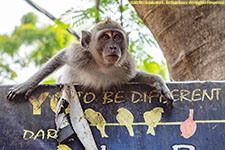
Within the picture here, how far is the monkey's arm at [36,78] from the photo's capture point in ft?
10.1

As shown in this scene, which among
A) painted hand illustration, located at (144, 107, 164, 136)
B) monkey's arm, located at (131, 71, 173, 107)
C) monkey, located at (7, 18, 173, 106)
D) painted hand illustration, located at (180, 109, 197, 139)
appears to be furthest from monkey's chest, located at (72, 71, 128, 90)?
painted hand illustration, located at (180, 109, 197, 139)

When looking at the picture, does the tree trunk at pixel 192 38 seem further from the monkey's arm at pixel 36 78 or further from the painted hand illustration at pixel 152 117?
the monkey's arm at pixel 36 78

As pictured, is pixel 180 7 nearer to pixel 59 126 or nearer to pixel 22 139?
pixel 59 126

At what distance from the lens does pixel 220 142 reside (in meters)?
2.75

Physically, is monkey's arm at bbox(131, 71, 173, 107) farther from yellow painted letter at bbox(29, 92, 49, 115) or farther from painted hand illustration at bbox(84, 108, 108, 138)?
yellow painted letter at bbox(29, 92, 49, 115)

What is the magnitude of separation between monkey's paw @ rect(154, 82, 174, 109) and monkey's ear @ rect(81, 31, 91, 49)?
3.27ft

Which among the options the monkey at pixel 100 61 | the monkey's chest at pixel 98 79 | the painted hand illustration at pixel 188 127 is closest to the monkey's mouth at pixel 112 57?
the monkey at pixel 100 61

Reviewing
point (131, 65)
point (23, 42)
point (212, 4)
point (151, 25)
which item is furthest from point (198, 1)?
point (23, 42)

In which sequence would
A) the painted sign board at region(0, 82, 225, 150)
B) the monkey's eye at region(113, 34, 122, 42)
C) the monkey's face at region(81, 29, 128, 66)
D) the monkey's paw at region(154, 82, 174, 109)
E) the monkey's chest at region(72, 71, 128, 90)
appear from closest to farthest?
the painted sign board at region(0, 82, 225, 150)
the monkey's paw at region(154, 82, 174, 109)
the monkey's chest at region(72, 71, 128, 90)
the monkey's face at region(81, 29, 128, 66)
the monkey's eye at region(113, 34, 122, 42)

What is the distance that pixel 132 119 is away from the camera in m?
2.91

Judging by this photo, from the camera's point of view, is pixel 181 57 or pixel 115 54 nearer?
pixel 115 54

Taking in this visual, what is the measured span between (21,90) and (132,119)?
45.6 inches

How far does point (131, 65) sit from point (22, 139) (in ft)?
4.83

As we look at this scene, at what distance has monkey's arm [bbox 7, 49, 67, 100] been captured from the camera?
122 inches
